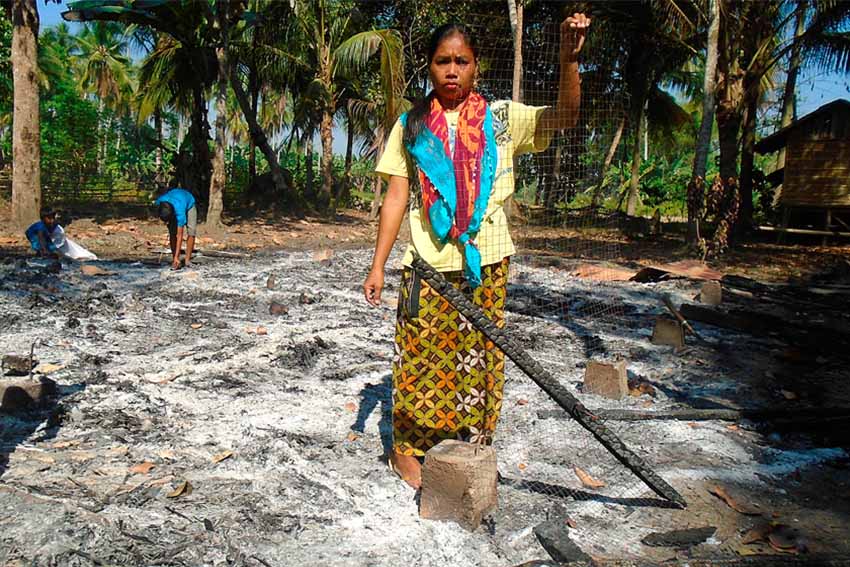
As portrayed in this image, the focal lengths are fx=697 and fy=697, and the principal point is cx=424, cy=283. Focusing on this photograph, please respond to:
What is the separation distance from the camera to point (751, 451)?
3.41 meters

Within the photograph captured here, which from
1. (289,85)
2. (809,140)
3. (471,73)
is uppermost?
(289,85)

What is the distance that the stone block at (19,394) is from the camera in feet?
11.4

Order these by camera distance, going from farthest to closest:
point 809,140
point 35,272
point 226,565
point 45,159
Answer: point 45,159, point 809,140, point 35,272, point 226,565

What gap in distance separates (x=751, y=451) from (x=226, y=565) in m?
2.53

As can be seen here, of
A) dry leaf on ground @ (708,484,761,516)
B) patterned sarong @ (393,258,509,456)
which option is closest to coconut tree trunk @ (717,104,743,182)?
dry leaf on ground @ (708,484,761,516)

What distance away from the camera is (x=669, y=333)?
549 cm

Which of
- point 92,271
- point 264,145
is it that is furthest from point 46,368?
point 264,145

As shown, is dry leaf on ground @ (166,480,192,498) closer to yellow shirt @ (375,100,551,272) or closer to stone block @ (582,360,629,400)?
yellow shirt @ (375,100,551,272)

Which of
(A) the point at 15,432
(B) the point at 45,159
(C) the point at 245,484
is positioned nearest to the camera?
(C) the point at 245,484

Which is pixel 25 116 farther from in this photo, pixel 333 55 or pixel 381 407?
pixel 381 407

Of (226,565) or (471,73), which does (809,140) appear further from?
(226,565)

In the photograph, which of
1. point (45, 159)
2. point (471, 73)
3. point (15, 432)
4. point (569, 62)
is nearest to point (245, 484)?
point (15, 432)

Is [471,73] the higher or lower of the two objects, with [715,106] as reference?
lower

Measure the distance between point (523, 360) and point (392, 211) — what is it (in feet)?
2.66
